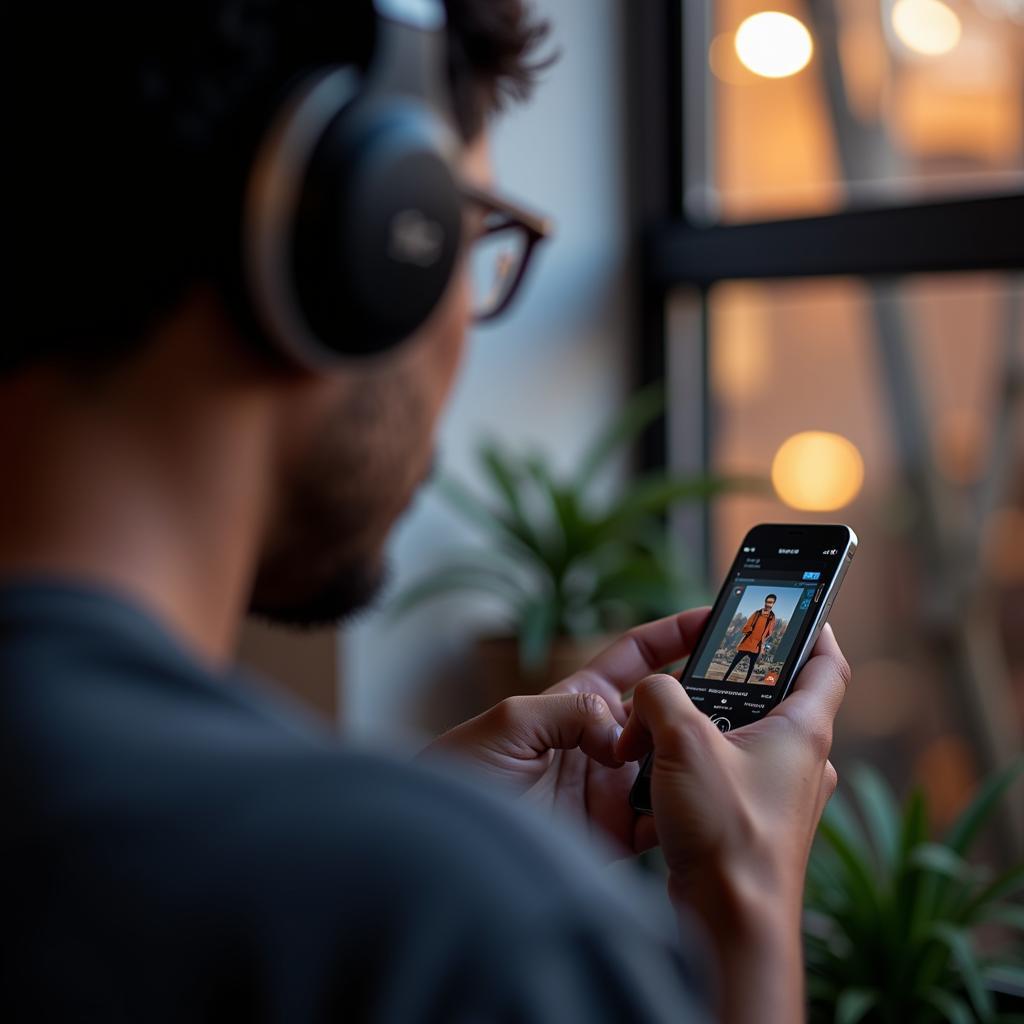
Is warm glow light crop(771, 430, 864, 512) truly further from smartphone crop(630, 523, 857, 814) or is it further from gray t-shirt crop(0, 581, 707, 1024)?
gray t-shirt crop(0, 581, 707, 1024)

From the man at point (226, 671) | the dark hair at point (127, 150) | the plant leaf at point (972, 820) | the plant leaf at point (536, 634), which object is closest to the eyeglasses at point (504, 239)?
the man at point (226, 671)

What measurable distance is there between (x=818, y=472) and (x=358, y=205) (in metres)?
2.10

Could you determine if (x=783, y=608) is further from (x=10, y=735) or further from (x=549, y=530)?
(x=549, y=530)

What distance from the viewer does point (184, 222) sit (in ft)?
1.64

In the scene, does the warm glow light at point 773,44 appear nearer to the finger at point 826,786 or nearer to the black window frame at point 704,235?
the black window frame at point 704,235

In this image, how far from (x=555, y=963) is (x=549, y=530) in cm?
197

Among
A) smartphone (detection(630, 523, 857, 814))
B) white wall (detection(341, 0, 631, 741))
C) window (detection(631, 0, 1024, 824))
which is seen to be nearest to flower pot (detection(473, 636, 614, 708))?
white wall (detection(341, 0, 631, 741))

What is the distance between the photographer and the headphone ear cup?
524 mm

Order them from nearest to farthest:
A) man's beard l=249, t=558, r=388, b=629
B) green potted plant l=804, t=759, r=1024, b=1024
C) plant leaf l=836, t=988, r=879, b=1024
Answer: man's beard l=249, t=558, r=388, b=629 < plant leaf l=836, t=988, r=879, b=1024 < green potted plant l=804, t=759, r=1024, b=1024

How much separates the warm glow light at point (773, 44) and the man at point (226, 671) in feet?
6.79

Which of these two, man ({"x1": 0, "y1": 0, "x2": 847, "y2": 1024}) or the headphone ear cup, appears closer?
man ({"x1": 0, "y1": 0, "x2": 847, "y2": 1024})

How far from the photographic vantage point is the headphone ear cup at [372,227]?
524mm

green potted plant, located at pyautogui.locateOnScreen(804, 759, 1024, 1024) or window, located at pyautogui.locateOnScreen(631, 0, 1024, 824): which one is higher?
window, located at pyautogui.locateOnScreen(631, 0, 1024, 824)

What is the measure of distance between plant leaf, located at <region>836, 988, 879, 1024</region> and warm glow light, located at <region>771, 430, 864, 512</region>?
1022mm
